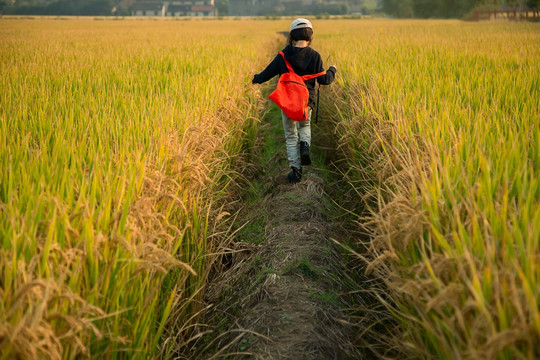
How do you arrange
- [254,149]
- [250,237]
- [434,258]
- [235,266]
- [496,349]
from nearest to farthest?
[496,349] < [434,258] < [235,266] < [250,237] < [254,149]

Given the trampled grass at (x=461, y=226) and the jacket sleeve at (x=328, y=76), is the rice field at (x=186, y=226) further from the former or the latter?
the jacket sleeve at (x=328, y=76)

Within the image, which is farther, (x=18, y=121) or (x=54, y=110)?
(x=54, y=110)

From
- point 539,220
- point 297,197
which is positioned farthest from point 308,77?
point 539,220

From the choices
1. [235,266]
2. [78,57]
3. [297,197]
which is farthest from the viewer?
[78,57]

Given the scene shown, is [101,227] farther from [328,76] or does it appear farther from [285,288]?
[328,76]

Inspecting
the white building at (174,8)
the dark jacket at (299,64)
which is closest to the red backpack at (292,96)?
the dark jacket at (299,64)

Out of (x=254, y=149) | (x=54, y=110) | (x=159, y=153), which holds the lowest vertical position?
(x=254, y=149)

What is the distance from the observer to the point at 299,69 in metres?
3.68

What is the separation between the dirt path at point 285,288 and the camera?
6.31 feet

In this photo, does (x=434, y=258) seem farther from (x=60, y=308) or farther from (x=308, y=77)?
(x=308, y=77)

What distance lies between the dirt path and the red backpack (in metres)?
0.59

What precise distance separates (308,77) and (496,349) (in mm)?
2987

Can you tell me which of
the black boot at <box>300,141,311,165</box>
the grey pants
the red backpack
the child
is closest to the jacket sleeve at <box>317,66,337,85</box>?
Answer: the child

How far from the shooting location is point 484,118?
2.62 meters
